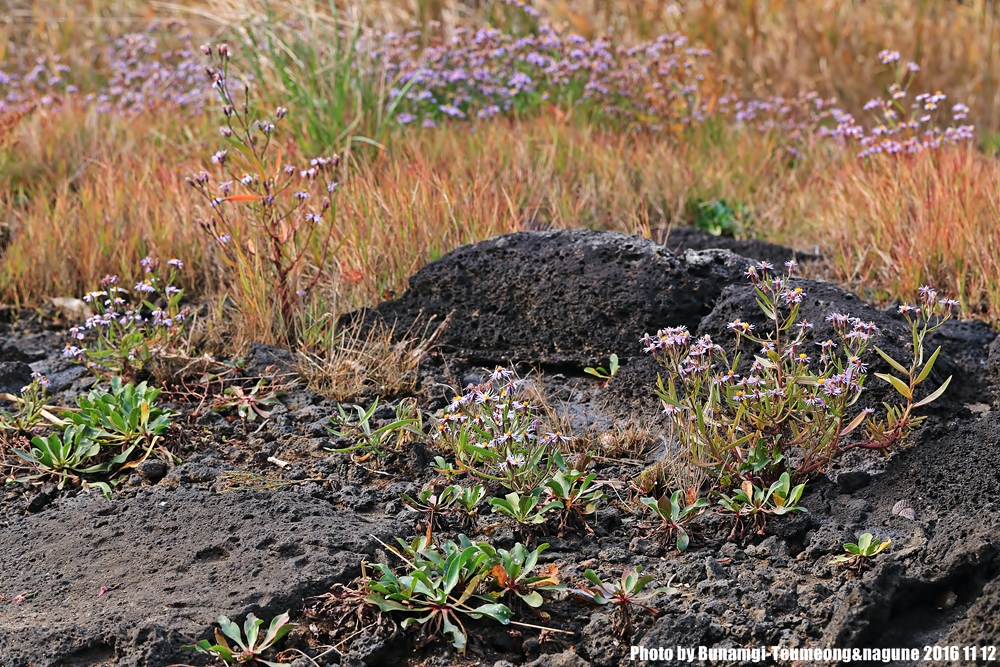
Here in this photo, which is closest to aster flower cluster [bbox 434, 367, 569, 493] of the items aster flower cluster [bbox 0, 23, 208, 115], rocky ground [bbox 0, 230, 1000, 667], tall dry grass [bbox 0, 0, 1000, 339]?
rocky ground [bbox 0, 230, 1000, 667]

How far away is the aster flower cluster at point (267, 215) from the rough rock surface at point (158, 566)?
111cm

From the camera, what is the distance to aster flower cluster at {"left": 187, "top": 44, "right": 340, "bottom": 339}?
3457 millimetres

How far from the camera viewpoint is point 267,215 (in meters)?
3.72

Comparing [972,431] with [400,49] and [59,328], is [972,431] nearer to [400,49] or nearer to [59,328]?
[59,328]

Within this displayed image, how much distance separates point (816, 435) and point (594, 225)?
195 centimetres

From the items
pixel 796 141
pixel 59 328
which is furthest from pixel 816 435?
pixel 796 141

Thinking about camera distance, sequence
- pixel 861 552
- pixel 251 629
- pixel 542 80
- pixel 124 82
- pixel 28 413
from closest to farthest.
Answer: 1. pixel 251 629
2. pixel 861 552
3. pixel 28 413
4. pixel 542 80
5. pixel 124 82

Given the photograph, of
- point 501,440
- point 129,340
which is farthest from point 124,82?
point 501,440

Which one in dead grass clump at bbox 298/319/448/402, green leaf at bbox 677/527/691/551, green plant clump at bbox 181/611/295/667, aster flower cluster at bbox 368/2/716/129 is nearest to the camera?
green plant clump at bbox 181/611/295/667

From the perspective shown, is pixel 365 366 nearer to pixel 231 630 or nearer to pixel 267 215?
pixel 267 215

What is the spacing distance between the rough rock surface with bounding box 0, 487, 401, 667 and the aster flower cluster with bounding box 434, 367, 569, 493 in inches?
12.4

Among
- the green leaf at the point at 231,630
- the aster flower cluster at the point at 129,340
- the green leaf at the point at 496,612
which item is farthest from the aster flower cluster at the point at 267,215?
the green leaf at the point at 496,612

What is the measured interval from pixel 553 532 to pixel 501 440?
29cm

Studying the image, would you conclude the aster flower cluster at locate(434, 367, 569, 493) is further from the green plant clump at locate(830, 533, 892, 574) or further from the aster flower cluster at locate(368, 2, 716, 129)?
the aster flower cluster at locate(368, 2, 716, 129)
